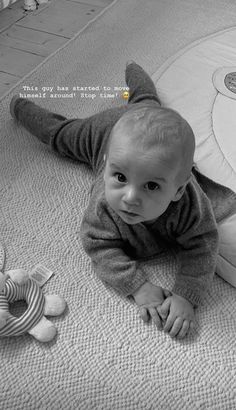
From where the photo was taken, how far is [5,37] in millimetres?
1652

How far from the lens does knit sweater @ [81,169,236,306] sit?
0.82m

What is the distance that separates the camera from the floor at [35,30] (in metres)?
1.53

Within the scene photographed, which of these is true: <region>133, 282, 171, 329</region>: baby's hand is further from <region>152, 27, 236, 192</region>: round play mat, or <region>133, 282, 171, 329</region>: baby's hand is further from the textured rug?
<region>152, 27, 236, 192</region>: round play mat

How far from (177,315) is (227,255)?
0.17m

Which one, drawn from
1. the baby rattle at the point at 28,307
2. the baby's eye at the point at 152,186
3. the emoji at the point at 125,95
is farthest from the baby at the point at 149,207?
the emoji at the point at 125,95

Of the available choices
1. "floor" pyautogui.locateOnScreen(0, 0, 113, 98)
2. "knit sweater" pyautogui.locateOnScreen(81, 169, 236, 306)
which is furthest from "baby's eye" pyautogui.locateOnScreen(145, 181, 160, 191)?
"floor" pyautogui.locateOnScreen(0, 0, 113, 98)

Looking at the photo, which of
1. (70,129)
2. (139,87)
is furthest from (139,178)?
(139,87)

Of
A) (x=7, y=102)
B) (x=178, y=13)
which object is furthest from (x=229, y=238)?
(x=178, y=13)

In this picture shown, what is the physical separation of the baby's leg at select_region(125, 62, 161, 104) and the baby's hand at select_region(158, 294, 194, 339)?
561 millimetres

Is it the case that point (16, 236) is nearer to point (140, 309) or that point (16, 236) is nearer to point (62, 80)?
point (140, 309)

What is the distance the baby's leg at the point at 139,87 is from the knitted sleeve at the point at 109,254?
1.40 ft

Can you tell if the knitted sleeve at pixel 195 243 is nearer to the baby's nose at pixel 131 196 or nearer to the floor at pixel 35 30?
the baby's nose at pixel 131 196

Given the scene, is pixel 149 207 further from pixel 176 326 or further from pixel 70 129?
pixel 70 129

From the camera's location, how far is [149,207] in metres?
0.73
